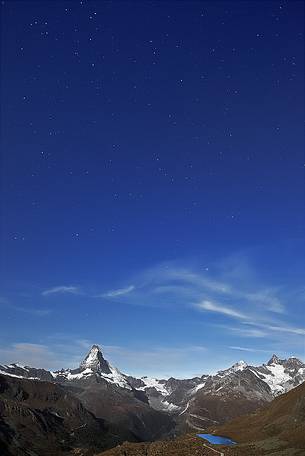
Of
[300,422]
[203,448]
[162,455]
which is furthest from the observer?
[300,422]

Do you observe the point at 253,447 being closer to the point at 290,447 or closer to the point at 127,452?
the point at 290,447

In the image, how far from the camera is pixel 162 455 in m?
136

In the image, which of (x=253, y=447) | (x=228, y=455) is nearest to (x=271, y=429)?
(x=253, y=447)

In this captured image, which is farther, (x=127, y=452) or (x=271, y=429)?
(x=271, y=429)

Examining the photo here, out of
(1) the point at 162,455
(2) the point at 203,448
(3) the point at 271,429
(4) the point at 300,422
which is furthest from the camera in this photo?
(3) the point at 271,429

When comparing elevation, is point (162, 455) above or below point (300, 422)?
below

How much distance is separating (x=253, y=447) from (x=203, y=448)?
17.6 metres

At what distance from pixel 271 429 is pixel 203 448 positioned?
57.4 meters

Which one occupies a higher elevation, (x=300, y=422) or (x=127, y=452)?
(x=300, y=422)

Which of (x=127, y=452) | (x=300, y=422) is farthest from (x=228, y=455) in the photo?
(x=300, y=422)

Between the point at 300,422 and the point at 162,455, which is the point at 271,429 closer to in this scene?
the point at 300,422

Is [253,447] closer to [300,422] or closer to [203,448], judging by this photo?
[203,448]

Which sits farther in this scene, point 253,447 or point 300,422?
point 300,422

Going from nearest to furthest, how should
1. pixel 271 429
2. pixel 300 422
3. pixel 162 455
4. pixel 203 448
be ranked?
pixel 162 455, pixel 203 448, pixel 300 422, pixel 271 429
